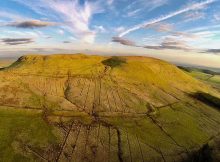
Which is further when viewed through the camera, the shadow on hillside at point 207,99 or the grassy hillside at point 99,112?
the shadow on hillside at point 207,99

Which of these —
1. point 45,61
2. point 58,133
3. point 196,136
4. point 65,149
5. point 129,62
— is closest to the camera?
point 65,149

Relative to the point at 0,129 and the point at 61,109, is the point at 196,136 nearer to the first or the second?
the point at 61,109

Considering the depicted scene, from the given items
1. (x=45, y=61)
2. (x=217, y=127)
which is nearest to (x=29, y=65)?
(x=45, y=61)

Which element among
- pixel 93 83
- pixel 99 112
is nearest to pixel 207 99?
pixel 93 83

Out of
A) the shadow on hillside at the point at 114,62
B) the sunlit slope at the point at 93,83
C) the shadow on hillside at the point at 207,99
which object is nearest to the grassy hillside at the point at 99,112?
the sunlit slope at the point at 93,83

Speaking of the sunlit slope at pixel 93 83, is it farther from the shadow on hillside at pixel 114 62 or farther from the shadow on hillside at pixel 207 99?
the shadow on hillside at pixel 207 99

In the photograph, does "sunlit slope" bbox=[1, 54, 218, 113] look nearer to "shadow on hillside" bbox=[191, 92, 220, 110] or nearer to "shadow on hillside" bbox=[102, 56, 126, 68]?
"shadow on hillside" bbox=[102, 56, 126, 68]

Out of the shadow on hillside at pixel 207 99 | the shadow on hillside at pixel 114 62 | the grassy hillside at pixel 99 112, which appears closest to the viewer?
the grassy hillside at pixel 99 112

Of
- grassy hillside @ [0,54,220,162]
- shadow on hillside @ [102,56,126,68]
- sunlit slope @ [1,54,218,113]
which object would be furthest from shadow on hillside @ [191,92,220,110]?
shadow on hillside @ [102,56,126,68]

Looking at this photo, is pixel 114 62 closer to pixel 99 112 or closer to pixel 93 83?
pixel 93 83
